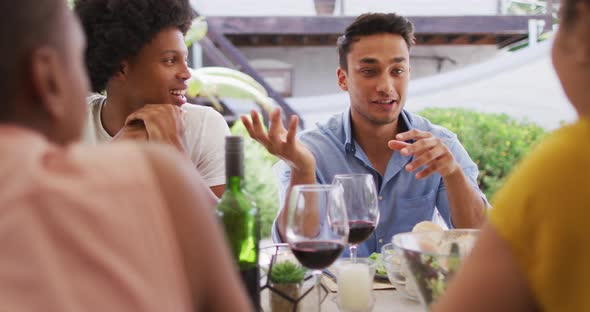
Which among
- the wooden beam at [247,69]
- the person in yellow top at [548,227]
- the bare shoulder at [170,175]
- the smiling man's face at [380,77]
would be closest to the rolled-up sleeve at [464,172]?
the smiling man's face at [380,77]

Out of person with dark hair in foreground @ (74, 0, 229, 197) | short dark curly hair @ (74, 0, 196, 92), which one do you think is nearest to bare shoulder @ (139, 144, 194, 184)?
person with dark hair in foreground @ (74, 0, 229, 197)

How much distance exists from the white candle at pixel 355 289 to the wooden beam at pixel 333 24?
6.40m

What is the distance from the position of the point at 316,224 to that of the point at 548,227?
695 mm

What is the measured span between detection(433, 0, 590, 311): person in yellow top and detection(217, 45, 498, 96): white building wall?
8.10 m

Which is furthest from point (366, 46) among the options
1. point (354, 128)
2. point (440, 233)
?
point (440, 233)

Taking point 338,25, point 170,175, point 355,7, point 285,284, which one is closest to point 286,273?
point 285,284

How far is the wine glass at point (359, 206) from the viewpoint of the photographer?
167 cm

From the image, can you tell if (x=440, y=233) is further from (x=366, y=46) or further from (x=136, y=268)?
(x=366, y=46)

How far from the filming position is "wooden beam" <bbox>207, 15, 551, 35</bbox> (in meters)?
7.61

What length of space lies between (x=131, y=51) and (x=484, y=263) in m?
1.74

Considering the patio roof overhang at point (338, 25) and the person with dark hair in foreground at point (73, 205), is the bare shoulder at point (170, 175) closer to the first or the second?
the person with dark hair in foreground at point (73, 205)

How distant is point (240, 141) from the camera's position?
1.28 metres

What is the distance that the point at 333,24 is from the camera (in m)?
7.62

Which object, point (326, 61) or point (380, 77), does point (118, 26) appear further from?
point (326, 61)
